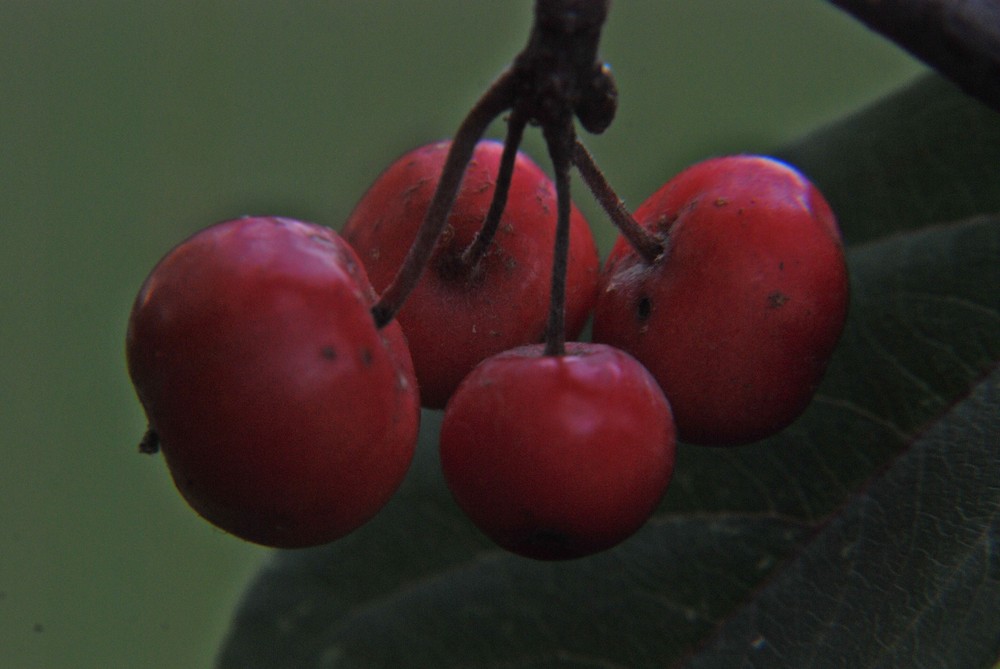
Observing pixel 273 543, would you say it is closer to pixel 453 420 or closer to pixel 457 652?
pixel 453 420

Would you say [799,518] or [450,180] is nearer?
[450,180]

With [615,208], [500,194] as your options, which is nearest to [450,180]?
[500,194]

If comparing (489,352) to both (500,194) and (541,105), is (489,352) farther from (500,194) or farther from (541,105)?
(541,105)

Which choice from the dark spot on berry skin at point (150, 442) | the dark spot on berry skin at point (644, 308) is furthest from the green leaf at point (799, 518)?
the dark spot on berry skin at point (150, 442)

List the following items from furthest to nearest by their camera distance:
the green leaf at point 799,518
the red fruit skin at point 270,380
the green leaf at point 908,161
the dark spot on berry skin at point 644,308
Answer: the green leaf at point 908,161 < the green leaf at point 799,518 < the dark spot on berry skin at point 644,308 < the red fruit skin at point 270,380

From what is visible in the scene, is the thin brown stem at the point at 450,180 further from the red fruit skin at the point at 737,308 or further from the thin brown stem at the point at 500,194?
the red fruit skin at the point at 737,308

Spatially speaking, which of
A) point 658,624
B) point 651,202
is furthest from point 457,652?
point 651,202
